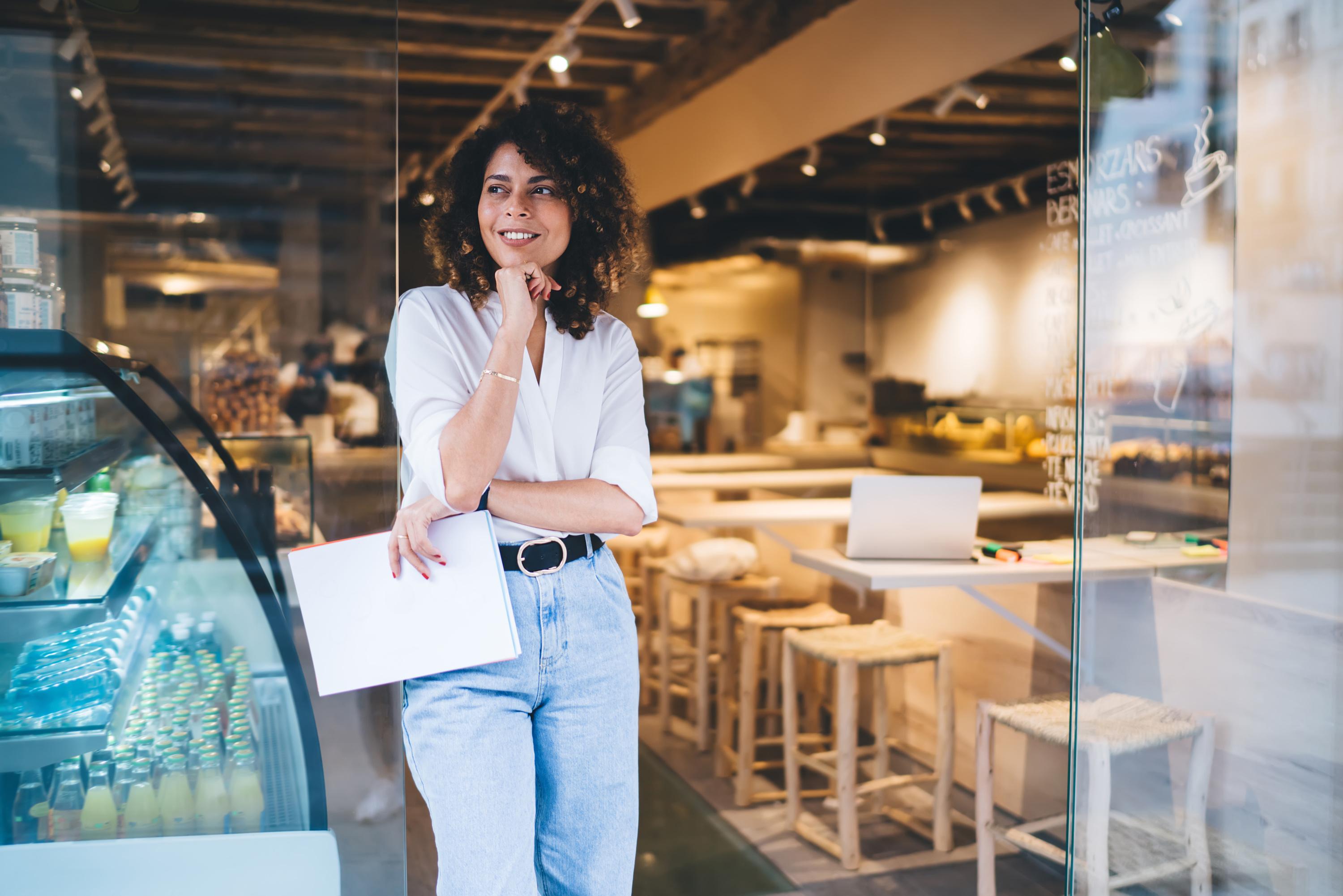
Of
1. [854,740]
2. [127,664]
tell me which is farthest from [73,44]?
[854,740]

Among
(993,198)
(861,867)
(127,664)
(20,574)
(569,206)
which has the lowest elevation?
(861,867)

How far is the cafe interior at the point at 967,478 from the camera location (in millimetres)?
2221

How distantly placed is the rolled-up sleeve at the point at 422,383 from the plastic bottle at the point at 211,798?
4.02 ft

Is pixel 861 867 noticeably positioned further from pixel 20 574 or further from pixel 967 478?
pixel 20 574

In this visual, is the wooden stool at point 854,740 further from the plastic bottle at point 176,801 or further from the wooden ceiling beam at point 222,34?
the wooden ceiling beam at point 222,34

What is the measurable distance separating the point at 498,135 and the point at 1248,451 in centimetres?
A: 186

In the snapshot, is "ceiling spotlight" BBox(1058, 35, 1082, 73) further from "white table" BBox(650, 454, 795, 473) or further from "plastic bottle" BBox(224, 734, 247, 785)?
"plastic bottle" BBox(224, 734, 247, 785)

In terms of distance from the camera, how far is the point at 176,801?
86.4 inches

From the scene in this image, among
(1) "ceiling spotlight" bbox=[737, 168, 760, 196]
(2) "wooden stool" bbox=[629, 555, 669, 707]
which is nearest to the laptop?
(2) "wooden stool" bbox=[629, 555, 669, 707]

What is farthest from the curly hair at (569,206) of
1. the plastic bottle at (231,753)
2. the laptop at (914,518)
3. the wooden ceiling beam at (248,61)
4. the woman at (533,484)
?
the laptop at (914,518)

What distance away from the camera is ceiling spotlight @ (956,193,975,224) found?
17.0 feet

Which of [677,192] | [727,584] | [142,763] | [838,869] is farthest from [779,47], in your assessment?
[142,763]

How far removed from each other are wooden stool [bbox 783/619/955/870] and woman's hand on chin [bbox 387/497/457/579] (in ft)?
6.43

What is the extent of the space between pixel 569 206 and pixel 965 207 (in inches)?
164
